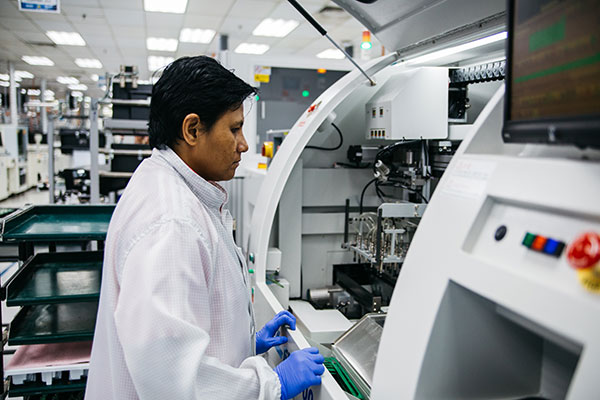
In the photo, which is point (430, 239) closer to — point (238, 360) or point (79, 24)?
point (238, 360)

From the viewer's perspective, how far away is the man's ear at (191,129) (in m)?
1.13

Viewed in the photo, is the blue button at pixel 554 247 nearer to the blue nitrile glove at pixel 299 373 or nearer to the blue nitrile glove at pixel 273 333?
the blue nitrile glove at pixel 299 373

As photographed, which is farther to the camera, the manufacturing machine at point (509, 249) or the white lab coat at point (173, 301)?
the white lab coat at point (173, 301)

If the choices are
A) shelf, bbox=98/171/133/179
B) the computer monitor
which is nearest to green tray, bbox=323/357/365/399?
the computer monitor

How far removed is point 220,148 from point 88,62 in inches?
474

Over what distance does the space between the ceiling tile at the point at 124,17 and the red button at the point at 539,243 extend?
754cm

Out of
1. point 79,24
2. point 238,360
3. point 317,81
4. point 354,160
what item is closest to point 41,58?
point 79,24

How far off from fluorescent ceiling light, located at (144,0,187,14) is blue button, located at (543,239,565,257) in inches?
268

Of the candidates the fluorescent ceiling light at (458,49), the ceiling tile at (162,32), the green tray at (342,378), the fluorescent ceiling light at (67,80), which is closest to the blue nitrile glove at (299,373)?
the green tray at (342,378)

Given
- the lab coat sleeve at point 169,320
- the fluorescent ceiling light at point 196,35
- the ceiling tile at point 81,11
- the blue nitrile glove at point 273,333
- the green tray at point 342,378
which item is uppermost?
Result: the fluorescent ceiling light at point 196,35

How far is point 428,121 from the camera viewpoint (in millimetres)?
1681

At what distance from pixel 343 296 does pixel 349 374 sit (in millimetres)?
668

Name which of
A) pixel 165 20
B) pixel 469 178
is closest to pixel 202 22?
pixel 165 20

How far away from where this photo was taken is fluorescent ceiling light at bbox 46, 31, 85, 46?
864 centimetres
